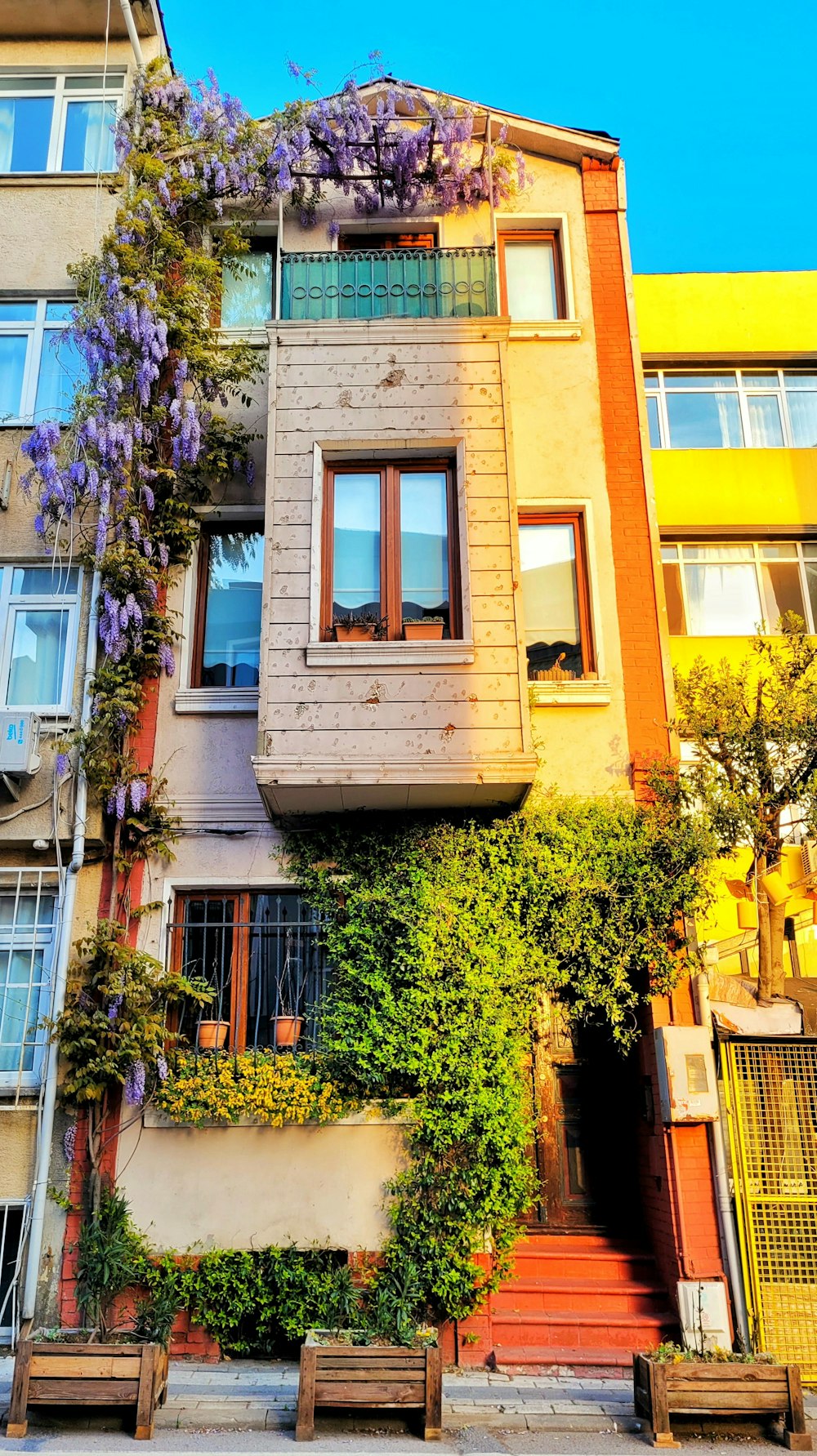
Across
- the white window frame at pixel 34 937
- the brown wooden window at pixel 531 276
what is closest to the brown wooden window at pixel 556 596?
the brown wooden window at pixel 531 276

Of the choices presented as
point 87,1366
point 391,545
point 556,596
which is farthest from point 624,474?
point 87,1366

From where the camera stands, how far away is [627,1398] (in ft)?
27.7

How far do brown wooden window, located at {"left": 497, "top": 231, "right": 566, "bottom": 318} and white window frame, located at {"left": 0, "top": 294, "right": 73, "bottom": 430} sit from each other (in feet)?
16.2

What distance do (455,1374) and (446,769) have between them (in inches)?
192

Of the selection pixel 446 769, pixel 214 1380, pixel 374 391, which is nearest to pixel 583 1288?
pixel 214 1380

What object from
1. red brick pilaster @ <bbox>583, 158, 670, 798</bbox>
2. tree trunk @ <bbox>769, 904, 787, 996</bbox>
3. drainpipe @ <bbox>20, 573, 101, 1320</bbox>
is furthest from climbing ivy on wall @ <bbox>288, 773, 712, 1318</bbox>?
drainpipe @ <bbox>20, 573, 101, 1320</bbox>

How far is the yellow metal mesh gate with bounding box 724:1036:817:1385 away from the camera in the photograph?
9.12m

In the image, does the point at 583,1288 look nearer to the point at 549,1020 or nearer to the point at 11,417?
the point at 549,1020

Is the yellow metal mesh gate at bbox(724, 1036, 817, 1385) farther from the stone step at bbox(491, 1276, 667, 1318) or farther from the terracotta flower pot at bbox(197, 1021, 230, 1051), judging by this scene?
the terracotta flower pot at bbox(197, 1021, 230, 1051)

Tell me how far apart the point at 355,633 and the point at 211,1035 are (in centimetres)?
383

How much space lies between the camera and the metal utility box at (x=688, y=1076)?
9.62m

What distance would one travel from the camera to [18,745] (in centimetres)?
Answer: 1055

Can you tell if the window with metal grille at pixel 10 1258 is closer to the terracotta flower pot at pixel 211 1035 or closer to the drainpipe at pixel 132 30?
the terracotta flower pot at pixel 211 1035

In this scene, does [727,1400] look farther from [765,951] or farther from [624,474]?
[624,474]
